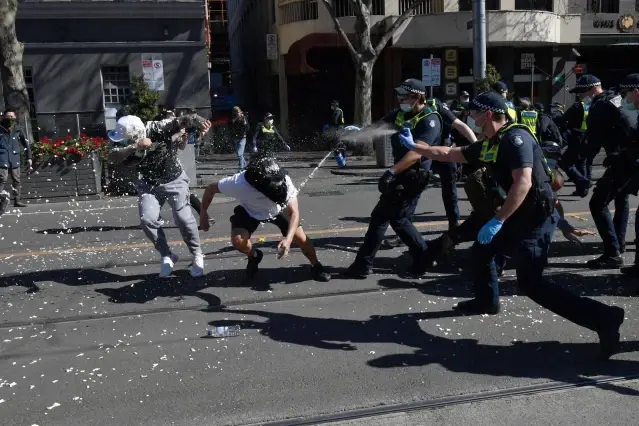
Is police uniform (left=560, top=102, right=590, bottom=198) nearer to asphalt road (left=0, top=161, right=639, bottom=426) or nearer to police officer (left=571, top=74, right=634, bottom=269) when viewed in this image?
asphalt road (left=0, top=161, right=639, bottom=426)

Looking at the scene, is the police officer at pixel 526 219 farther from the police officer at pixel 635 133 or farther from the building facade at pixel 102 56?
the building facade at pixel 102 56

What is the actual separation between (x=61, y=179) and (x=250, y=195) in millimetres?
7157

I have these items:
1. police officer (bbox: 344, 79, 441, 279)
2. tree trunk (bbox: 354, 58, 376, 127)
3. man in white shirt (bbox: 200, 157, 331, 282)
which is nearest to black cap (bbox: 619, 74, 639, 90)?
police officer (bbox: 344, 79, 441, 279)

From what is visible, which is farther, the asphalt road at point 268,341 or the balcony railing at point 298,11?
the balcony railing at point 298,11

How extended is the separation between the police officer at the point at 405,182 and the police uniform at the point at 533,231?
1.27m

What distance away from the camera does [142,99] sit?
19188mm

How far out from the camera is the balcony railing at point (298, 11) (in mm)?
22406

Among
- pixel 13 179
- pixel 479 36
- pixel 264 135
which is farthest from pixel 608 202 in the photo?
pixel 479 36

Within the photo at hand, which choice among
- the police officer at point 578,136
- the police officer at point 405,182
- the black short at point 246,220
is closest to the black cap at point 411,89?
the police officer at point 405,182

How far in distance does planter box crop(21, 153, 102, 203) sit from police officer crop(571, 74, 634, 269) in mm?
8373

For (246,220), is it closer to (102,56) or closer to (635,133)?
(635,133)

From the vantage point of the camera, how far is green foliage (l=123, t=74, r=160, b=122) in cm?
1909

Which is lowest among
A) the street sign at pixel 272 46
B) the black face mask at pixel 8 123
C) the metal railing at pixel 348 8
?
the black face mask at pixel 8 123

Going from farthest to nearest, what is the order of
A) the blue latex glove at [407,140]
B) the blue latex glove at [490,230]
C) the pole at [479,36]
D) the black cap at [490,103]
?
1. the pole at [479,36]
2. the blue latex glove at [407,140]
3. the black cap at [490,103]
4. the blue latex glove at [490,230]
